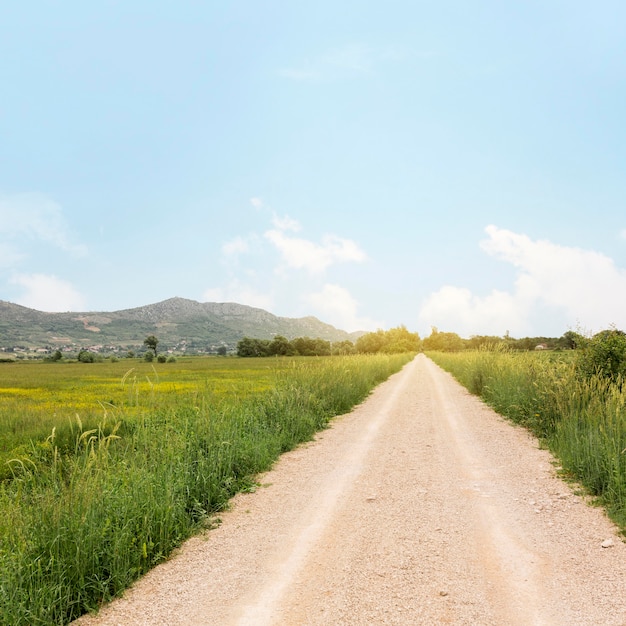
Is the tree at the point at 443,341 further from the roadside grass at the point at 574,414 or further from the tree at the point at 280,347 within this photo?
the roadside grass at the point at 574,414

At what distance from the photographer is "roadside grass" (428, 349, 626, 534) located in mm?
8055

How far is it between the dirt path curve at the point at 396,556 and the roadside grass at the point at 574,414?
0.52 meters

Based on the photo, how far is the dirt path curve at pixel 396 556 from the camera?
14.8 ft

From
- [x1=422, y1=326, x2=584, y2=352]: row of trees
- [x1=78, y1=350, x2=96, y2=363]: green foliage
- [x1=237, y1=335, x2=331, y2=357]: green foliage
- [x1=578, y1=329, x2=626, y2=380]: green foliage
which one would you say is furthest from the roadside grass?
[x1=237, y1=335, x2=331, y2=357]: green foliage

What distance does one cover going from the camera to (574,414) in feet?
37.5

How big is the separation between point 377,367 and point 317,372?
1544 cm

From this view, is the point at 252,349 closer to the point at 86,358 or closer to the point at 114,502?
the point at 86,358

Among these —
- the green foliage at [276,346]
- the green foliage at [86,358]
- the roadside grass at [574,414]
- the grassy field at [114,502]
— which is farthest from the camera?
the green foliage at [276,346]

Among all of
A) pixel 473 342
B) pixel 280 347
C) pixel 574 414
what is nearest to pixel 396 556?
pixel 574 414

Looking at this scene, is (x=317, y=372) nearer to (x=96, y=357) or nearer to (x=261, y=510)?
(x=261, y=510)

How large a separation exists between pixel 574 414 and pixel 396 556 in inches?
307

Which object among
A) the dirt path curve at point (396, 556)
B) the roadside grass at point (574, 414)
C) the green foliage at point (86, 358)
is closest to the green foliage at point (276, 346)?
the green foliage at point (86, 358)

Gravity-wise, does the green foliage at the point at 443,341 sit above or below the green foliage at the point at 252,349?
above

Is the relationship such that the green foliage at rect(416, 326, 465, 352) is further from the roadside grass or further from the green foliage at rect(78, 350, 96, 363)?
the roadside grass
